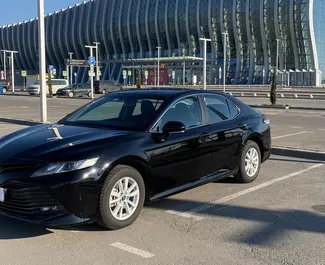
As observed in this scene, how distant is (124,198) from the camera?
15.7 ft

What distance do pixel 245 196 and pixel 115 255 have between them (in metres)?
2.66

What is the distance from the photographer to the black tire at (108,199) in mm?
4543

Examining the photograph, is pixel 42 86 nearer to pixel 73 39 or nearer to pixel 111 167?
pixel 111 167

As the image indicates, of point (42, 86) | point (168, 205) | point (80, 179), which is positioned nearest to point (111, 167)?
point (80, 179)

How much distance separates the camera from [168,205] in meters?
5.70

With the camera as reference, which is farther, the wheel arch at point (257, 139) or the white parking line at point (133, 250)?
the wheel arch at point (257, 139)

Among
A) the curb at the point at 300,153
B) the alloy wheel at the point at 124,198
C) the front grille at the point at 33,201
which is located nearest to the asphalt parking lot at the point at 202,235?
the alloy wheel at the point at 124,198

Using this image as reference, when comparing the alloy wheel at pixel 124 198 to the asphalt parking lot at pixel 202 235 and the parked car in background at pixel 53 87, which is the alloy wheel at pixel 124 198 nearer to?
the asphalt parking lot at pixel 202 235

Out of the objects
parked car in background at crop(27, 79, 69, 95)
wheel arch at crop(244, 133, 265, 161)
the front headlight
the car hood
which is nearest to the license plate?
the car hood

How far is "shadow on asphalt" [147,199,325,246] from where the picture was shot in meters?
4.64

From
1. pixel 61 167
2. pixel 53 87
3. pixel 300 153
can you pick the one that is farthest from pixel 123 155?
pixel 53 87

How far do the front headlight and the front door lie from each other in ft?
2.84

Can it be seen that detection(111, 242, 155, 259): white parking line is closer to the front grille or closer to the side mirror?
the front grille

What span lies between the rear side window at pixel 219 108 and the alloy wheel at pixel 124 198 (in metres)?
1.80
